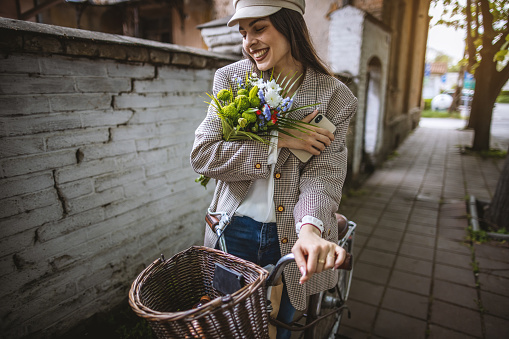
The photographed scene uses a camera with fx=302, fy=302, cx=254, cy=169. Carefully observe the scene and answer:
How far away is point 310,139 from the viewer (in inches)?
52.5

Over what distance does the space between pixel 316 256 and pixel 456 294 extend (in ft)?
8.71

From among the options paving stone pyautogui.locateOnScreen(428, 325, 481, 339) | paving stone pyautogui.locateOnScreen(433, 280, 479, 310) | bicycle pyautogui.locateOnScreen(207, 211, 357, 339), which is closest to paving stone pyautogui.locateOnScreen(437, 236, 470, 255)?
paving stone pyautogui.locateOnScreen(433, 280, 479, 310)

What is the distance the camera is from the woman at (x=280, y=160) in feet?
4.35

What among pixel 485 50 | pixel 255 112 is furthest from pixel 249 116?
pixel 485 50

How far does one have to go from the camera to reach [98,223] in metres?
2.11

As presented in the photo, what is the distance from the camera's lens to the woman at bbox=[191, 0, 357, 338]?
52.2 inches

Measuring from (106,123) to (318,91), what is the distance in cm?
148

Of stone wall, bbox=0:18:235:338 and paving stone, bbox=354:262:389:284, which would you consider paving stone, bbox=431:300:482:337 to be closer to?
paving stone, bbox=354:262:389:284

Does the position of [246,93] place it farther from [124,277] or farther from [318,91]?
[124,277]

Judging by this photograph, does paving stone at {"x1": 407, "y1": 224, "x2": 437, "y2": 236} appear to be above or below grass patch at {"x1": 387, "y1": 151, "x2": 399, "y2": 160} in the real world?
below

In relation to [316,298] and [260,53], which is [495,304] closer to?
[316,298]

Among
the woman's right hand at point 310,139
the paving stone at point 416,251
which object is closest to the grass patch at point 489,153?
the paving stone at point 416,251

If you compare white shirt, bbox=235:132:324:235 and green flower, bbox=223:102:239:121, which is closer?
green flower, bbox=223:102:239:121

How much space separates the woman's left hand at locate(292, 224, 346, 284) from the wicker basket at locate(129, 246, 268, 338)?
0.13 m
